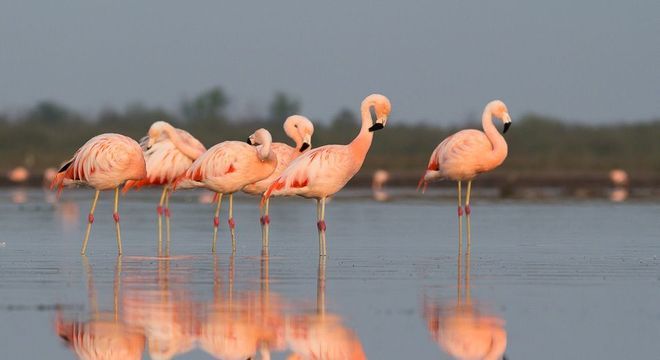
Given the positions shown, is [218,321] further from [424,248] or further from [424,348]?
[424,248]

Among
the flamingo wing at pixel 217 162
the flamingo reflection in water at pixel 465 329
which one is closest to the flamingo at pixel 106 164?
the flamingo wing at pixel 217 162

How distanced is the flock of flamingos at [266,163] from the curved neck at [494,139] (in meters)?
0.01

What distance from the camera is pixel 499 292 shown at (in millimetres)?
9703

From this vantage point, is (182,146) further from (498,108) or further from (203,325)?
(203,325)

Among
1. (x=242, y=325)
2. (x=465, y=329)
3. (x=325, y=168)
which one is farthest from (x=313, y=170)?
(x=465, y=329)

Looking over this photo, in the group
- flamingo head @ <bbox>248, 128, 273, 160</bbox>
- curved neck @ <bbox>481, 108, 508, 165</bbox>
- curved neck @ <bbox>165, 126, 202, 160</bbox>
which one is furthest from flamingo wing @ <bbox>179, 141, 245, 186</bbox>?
curved neck @ <bbox>481, 108, 508, 165</bbox>

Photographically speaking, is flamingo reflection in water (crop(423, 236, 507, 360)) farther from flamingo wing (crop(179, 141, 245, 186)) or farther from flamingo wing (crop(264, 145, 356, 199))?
flamingo wing (crop(179, 141, 245, 186))

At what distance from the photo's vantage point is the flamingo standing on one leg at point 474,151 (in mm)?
15547

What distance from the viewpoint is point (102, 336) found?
7430mm

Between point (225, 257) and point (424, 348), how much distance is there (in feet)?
18.9

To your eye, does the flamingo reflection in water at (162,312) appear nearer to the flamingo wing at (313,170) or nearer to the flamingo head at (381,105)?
the flamingo wing at (313,170)

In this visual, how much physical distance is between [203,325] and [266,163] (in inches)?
243

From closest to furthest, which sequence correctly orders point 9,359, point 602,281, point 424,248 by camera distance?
point 9,359, point 602,281, point 424,248

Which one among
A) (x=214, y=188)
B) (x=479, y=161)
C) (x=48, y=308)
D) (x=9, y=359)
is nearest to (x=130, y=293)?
(x=48, y=308)
